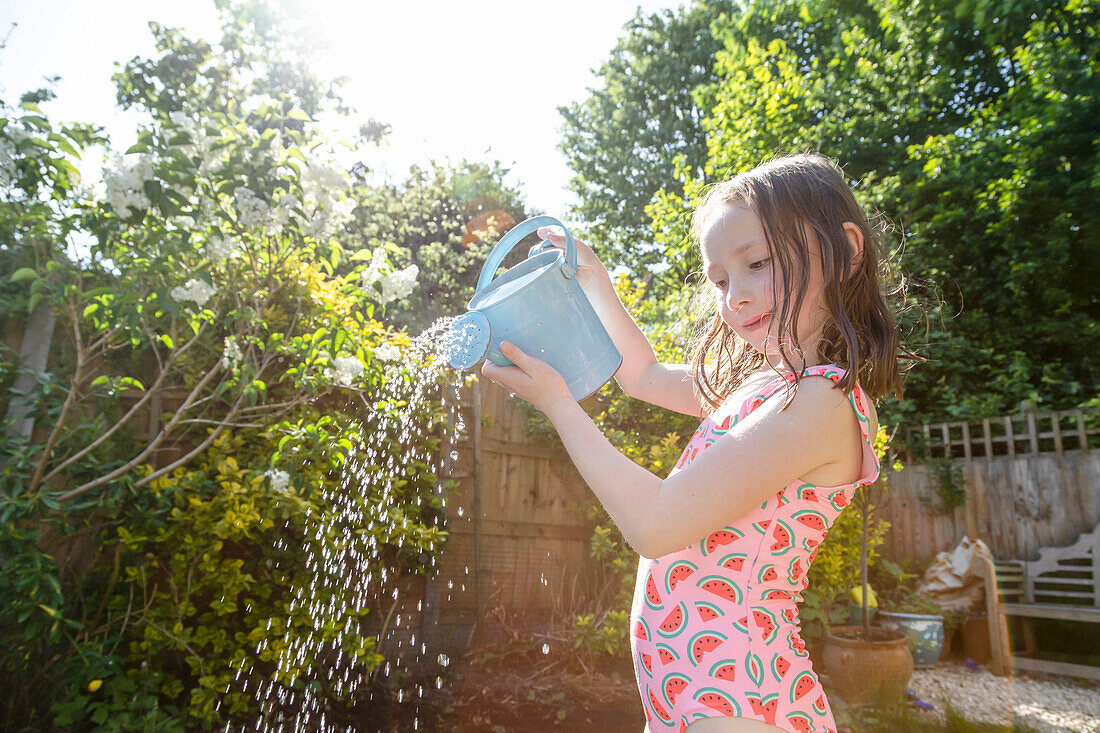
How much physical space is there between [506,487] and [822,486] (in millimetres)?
3625

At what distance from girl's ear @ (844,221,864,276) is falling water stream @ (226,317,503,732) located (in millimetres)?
1584

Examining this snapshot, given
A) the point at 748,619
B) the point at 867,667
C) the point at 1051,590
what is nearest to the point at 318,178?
the point at 748,619

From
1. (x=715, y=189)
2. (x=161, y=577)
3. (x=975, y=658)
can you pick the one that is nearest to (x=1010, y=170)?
(x=975, y=658)

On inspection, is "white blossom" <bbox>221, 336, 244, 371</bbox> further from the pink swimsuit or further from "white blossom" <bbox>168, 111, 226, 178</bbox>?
the pink swimsuit

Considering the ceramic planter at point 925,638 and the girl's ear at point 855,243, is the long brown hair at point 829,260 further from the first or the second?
the ceramic planter at point 925,638

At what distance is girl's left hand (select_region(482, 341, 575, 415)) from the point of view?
1.08 meters

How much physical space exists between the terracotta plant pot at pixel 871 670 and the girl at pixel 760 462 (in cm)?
295

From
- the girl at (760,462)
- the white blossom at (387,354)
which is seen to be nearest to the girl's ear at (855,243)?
the girl at (760,462)

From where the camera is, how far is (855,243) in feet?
3.60

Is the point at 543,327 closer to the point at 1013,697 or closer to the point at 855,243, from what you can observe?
the point at 855,243

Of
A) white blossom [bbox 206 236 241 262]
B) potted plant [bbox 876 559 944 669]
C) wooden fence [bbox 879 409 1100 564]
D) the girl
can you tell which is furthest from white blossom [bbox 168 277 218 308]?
wooden fence [bbox 879 409 1100 564]

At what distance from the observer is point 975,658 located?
518 cm

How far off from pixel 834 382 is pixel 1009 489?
656 centimetres

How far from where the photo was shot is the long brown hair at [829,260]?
1.03 m
